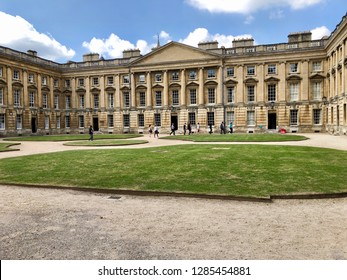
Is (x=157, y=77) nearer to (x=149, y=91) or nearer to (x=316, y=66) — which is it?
(x=149, y=91)

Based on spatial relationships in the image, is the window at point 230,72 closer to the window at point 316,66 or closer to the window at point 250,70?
the window at point 250,70

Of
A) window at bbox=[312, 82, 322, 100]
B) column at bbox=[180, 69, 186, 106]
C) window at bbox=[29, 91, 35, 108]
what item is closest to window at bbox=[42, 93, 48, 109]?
window at bbox=[29, 91, 35, 108]

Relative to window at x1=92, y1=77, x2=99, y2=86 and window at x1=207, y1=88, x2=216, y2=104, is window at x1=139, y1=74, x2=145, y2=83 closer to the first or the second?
window at x1=92, y1=77, x2=99, y2=86

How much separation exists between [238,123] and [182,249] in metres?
41.2

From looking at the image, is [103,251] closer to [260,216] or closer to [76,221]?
[76,221]

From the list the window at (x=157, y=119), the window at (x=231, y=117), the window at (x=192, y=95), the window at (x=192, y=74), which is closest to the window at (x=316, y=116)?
the window at (x=231, y=117)

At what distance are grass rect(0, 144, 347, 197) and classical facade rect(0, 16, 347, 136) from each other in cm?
2608

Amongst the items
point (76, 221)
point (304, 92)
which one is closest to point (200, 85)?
point (304, 92)

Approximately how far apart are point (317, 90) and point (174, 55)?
2138cm

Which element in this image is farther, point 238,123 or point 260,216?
point 238,123

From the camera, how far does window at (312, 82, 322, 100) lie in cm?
4119

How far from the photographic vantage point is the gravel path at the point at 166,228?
483 centimetres

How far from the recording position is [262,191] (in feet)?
28.1
